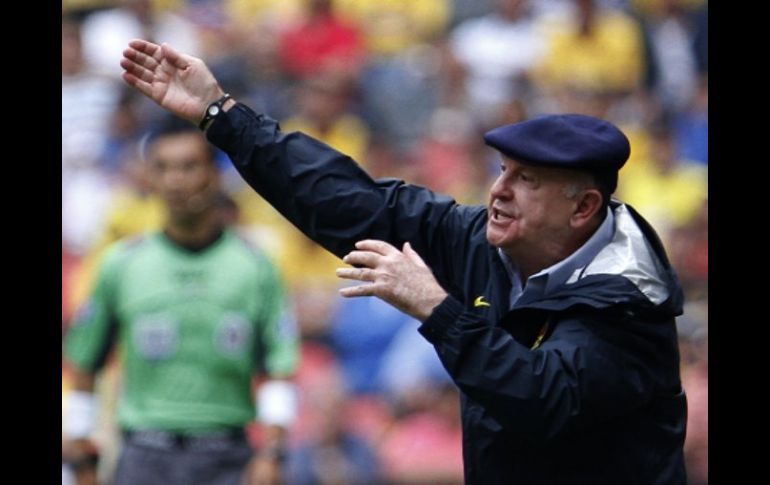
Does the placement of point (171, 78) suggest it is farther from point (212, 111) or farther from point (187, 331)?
point (187, 331)

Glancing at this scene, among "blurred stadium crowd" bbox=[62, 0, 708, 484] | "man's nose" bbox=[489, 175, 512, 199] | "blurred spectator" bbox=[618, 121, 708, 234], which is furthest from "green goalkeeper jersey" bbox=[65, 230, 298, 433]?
"man's nose" bbox=[489, 175, 512, 199]

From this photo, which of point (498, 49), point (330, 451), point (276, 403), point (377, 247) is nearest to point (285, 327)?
point (276, 403)

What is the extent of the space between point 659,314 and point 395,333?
503 cm

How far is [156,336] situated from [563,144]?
3.74 metres

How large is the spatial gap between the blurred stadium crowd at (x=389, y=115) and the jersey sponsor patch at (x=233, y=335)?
1358 mm

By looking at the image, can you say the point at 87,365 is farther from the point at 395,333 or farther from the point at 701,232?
the point at 701,232

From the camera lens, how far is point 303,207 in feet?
14.8

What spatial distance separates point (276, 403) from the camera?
24.5 ft

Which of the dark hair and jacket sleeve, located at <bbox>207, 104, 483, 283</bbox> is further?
the dark hair

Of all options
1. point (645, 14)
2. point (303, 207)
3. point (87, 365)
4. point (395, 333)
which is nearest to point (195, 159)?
point (87, 365)

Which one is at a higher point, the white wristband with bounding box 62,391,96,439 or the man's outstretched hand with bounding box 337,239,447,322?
the white wristband with bounding box 62,391,96,439

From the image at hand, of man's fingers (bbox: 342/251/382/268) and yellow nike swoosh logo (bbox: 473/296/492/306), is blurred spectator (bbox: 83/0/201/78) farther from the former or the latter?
man's fingers (bbox: 342/251/382/268)

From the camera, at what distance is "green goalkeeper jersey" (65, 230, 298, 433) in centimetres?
747

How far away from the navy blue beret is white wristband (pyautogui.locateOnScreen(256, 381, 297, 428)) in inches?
135
